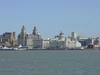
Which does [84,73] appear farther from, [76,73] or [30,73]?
[30,73]

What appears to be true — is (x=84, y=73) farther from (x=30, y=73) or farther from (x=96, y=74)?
(x=30, y=73)

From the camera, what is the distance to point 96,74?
171 ft

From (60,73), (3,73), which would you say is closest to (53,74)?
(60,73)

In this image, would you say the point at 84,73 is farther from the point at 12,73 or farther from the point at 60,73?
the point at 12,73

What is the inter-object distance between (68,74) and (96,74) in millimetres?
2867

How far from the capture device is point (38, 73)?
54281mm

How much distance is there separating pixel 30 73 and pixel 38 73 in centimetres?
85

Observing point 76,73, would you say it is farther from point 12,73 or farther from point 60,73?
point 12,73

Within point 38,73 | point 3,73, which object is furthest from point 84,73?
point 3,73

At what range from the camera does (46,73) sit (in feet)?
178

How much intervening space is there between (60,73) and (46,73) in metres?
1.48

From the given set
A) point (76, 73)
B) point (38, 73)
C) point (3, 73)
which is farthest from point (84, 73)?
point (3, 73)

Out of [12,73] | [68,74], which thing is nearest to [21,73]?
[12,73]

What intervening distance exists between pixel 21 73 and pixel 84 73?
6.56m
